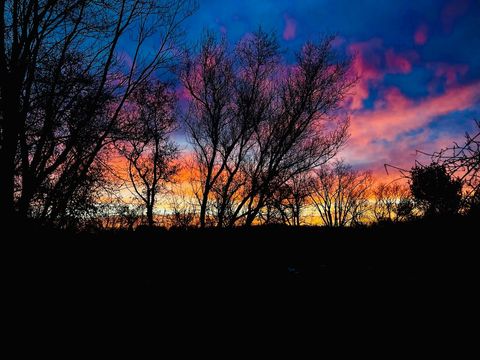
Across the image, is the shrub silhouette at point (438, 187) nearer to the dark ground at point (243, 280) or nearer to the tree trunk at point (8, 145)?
the dark ground at point (243, 280)

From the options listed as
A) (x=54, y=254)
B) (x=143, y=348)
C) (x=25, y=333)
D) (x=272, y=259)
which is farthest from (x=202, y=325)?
(x=54, y=254)

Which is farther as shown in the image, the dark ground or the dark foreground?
the dark foreground

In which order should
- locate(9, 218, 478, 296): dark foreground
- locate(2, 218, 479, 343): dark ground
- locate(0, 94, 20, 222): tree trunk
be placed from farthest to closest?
locate(0, 94, 20, 222): tree trunk
locate(9, 218, 478, 296): dark foreground
locate(2, 218, 479, 343): dark ground

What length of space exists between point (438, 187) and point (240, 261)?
10.5ft

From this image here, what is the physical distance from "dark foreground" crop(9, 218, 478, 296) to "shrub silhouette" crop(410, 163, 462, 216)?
10.3 inches

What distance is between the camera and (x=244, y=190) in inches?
906

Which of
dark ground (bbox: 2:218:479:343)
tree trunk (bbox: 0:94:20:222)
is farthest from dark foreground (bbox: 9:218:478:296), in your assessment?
tree trunk (bbox: 0:94:20:222)

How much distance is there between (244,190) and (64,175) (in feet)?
50.1

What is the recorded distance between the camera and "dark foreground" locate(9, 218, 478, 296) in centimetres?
313

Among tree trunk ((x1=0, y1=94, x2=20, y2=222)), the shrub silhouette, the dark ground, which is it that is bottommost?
the dark ground

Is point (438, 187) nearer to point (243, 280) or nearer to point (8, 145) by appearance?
point (243, 280)

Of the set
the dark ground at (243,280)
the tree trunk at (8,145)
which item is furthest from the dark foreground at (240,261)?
the tree trunk at (8,145)

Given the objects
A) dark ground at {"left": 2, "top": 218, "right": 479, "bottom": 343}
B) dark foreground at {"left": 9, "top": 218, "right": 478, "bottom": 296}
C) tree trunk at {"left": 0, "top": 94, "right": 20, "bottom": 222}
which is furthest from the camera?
tree trunk at {"left": 0, "top": 94, "right": 20, "bottom": 222}

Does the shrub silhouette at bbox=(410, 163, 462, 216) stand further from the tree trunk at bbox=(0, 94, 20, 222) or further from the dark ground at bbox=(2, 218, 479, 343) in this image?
the tree trunk at bbox=(0, 94, 20, 222)
